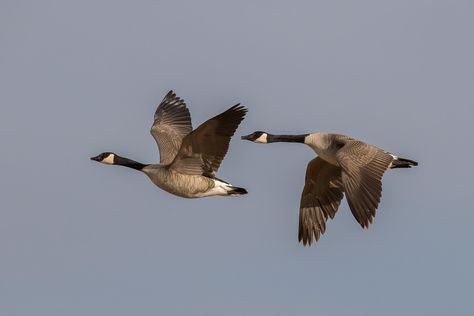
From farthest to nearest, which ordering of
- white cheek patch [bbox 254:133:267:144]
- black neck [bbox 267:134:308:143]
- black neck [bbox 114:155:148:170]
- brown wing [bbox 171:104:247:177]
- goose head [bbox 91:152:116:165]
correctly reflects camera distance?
white cheek patch [bbox 254:133:267:144] < goose head [bbox 91:152:116:165] < black neck [bbox 267:134:308:143] < black neck [bbox 114:155:148:170] < brown wing [bbox 171:104:247:177]

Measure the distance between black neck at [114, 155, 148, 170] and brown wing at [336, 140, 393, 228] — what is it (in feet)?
10.6

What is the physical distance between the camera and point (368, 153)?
1914 cm

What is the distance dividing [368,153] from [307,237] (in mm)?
2421

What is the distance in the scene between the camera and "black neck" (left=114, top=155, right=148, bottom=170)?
66.6ft

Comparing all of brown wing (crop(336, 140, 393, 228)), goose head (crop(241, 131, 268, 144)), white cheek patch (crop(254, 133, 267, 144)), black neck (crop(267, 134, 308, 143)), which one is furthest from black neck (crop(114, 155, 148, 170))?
brown wing (crop(336, 140, 393, 228))

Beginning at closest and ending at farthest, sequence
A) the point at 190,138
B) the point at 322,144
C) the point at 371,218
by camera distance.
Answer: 1. the point at 371,218
2. the point at 190,138
3. the point at 322,144

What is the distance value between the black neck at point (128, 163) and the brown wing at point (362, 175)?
Answer: 3.24 m

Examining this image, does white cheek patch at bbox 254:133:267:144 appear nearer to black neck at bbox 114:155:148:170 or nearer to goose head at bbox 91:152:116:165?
black neck at bbox 114:155:148:170

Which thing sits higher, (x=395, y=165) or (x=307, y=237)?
(x=395, y=165)

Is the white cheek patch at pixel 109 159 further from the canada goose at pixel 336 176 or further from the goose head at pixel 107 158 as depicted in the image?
the canada goose at pixel 336 176

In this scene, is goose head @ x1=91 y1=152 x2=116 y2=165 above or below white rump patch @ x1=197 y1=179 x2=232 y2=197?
above

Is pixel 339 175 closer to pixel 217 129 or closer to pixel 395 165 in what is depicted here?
pixel 395 165

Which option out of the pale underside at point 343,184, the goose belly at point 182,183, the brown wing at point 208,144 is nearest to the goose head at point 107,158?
the goose belly at point 182,183

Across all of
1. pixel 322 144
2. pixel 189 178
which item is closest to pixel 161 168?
pixel 189 178
